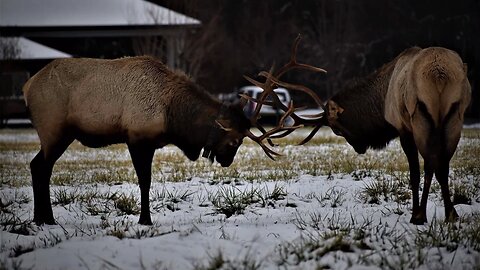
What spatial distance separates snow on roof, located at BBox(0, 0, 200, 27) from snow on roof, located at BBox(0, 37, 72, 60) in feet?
3.48

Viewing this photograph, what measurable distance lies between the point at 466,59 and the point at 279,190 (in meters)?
21.7

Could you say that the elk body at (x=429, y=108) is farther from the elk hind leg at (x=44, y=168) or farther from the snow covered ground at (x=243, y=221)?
the elk hind leg at (x=44, y=168)

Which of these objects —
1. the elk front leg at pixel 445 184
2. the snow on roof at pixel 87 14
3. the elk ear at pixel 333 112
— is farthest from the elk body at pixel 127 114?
the snow on roof at pixel 87 14

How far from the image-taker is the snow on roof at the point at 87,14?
30.7 meters

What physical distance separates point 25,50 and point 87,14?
357 cm

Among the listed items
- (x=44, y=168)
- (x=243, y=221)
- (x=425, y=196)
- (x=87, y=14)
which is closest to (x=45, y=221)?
(x=44, y=168)

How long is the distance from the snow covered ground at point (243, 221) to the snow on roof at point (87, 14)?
19.5 m

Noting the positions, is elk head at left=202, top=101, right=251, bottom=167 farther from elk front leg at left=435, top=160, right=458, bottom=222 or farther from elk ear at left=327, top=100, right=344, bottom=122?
elk front leg at left=435, top=160, right=458, bottom=222

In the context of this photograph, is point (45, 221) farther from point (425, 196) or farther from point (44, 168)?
point (425, 196)

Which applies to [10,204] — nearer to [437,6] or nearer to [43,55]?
[43,55]

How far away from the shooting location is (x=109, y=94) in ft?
23.8

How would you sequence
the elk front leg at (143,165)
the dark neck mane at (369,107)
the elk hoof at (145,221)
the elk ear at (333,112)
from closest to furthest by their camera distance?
the elk hoof at (145,221), the elk front leg at (143,165), the dark neck mane at (369,107), the elk ear at (333,112)

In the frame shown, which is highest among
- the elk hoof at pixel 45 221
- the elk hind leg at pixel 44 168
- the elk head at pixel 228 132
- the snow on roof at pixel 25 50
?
the snow on roof at pixel 25 50

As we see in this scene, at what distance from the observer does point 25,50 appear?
31203 millimetres
